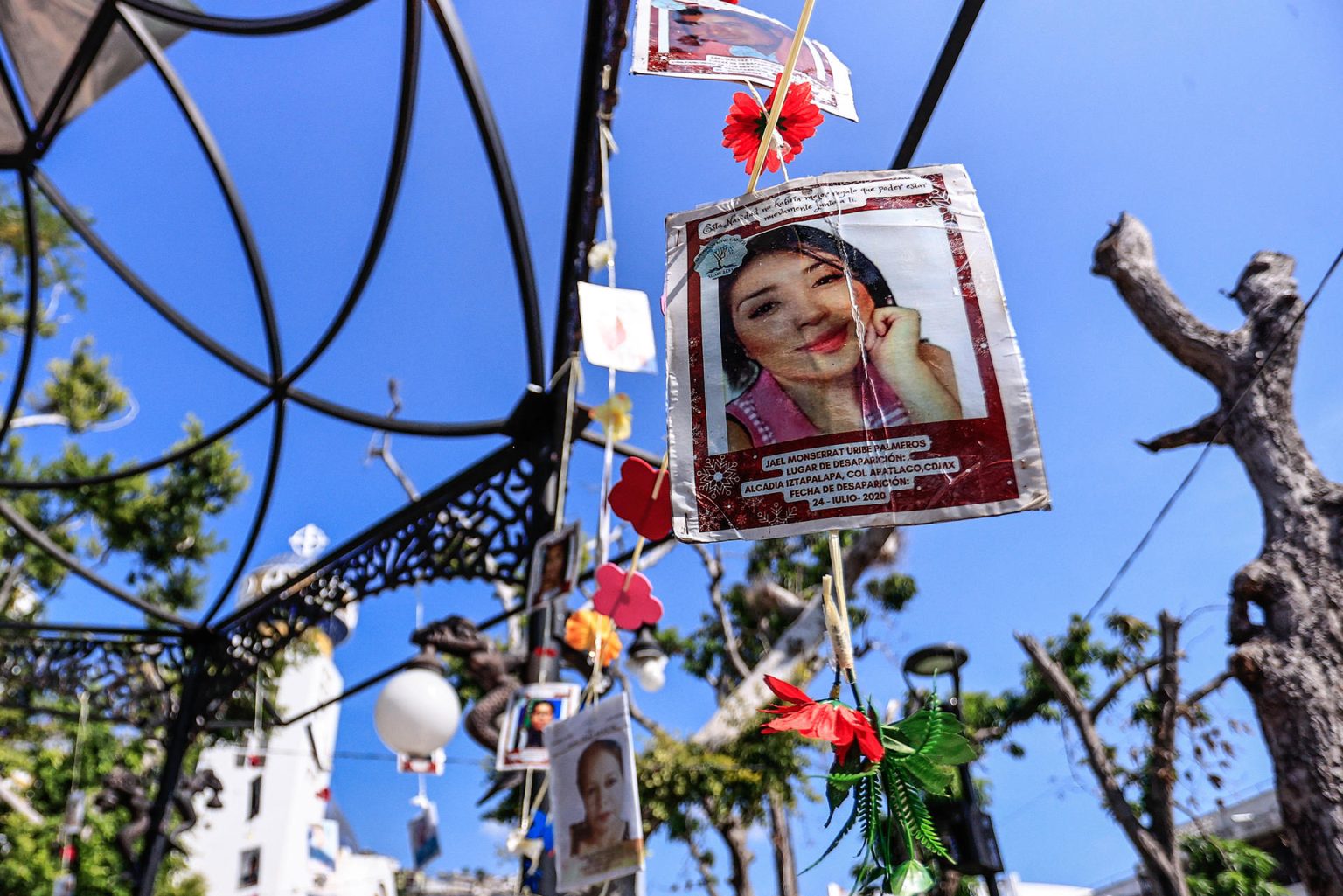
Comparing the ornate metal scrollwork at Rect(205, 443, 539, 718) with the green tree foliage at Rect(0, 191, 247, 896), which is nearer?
the ornate metal scrollwork at Rect(205, 443, 539, 718)

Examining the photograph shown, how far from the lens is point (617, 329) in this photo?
2697 mm

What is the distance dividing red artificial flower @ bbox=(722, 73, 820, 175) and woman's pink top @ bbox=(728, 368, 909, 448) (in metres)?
0.59

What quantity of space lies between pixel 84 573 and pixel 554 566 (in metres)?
3.51

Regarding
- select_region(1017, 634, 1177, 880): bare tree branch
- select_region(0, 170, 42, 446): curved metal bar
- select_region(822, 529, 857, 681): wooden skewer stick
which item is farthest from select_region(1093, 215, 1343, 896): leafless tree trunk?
select_region(0, 170, 42, 446): curved metal bar

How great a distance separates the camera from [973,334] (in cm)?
144

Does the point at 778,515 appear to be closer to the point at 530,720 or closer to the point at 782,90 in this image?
Answer: the point at 782,90

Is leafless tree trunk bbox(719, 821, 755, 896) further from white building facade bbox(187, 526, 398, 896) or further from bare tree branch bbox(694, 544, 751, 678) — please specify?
white building facade bbox(187, 526, 398, 896)

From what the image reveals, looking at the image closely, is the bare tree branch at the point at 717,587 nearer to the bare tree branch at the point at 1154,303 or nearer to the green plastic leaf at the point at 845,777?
the bare tree branch at the point at 1154,303

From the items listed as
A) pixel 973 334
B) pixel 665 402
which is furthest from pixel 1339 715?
pixel 665 402

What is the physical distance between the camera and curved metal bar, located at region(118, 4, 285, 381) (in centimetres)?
370

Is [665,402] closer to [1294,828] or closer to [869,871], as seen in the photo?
[869,871]

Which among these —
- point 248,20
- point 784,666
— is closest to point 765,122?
point 248,20

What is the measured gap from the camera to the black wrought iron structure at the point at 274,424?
3098 mm

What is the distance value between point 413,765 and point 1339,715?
3.77 meters
